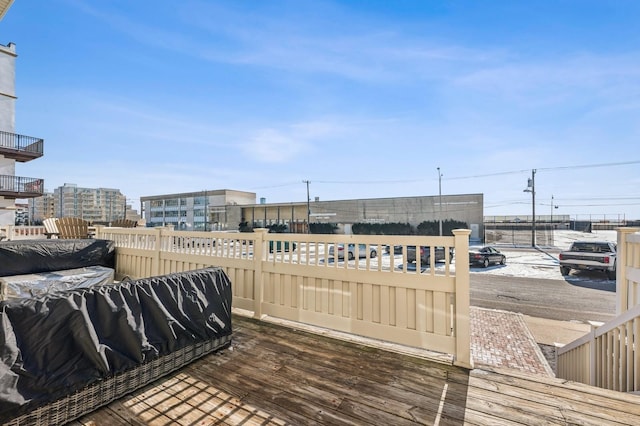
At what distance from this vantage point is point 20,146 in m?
13.6

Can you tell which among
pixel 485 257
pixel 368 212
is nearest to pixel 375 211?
pixel 368 212

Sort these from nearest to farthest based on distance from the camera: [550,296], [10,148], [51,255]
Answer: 1. [51,255]
2. [550,296]
3. [10,148]

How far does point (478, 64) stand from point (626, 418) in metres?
6.06

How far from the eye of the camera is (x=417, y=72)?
639 centimetres

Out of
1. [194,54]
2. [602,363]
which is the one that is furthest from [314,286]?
[194,54]

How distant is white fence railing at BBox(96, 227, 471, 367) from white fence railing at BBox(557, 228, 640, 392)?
127 cm

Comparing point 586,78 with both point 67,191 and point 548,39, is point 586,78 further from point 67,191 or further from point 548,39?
point 67,191

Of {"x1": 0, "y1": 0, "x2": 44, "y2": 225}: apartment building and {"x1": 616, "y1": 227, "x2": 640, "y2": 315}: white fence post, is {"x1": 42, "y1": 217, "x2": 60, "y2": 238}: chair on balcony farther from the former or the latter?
{"x1": 0, "y1": 0, "x2": 44, "y2": 225}: apartment building

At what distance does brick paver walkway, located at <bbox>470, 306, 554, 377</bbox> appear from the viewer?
401cm

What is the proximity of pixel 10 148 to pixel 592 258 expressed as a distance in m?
24.8

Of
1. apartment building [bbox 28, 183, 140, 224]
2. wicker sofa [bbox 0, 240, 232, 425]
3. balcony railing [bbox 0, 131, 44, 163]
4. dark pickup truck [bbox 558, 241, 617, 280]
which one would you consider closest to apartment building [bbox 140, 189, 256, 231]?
apartment building [bbox 28, 183, 140, 224]

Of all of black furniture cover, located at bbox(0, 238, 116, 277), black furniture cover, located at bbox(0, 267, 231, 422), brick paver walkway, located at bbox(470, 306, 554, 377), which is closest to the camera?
black furniture cover, located at bbox(0, 267, 231, 422)

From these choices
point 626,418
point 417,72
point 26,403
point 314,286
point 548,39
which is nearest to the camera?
point 26,403

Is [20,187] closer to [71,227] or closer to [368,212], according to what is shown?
[71,227]
